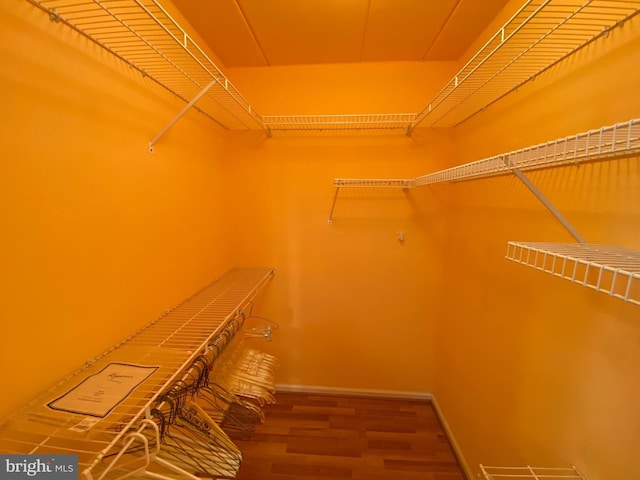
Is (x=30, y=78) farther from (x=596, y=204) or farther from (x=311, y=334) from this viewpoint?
(x=311, y=334)

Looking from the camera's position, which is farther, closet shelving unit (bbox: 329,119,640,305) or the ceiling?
the ceiling

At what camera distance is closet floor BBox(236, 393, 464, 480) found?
1.61 metres

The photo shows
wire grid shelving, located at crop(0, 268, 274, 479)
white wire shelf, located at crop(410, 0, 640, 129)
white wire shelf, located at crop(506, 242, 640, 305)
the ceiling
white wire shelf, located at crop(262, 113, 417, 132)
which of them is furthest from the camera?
white wire shelf, located at crop(262, 113, 417, 132)

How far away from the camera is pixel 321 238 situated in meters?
2.08

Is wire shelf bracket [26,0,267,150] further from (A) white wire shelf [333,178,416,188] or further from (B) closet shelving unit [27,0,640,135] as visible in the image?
(A) white wire shelf [333,178,416,188]

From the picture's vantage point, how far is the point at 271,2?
133 cm

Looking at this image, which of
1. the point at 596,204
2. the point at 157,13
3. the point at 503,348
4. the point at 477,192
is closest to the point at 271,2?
the point at 157,13

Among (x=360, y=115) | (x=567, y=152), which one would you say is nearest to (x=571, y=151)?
(x=567, y=152)

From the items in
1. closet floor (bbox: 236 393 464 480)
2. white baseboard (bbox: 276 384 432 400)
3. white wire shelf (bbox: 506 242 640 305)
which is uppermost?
white wire shelf (bbox: 506 242 640 305)

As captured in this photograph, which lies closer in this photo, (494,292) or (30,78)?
(30,78)

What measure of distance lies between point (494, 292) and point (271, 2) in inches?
73.6

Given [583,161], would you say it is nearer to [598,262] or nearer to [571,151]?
[571,151]

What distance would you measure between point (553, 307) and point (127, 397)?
1411 mm

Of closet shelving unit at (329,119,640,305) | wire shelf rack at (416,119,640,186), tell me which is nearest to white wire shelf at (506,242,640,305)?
closet shelving unit at (329,119,640,305)
